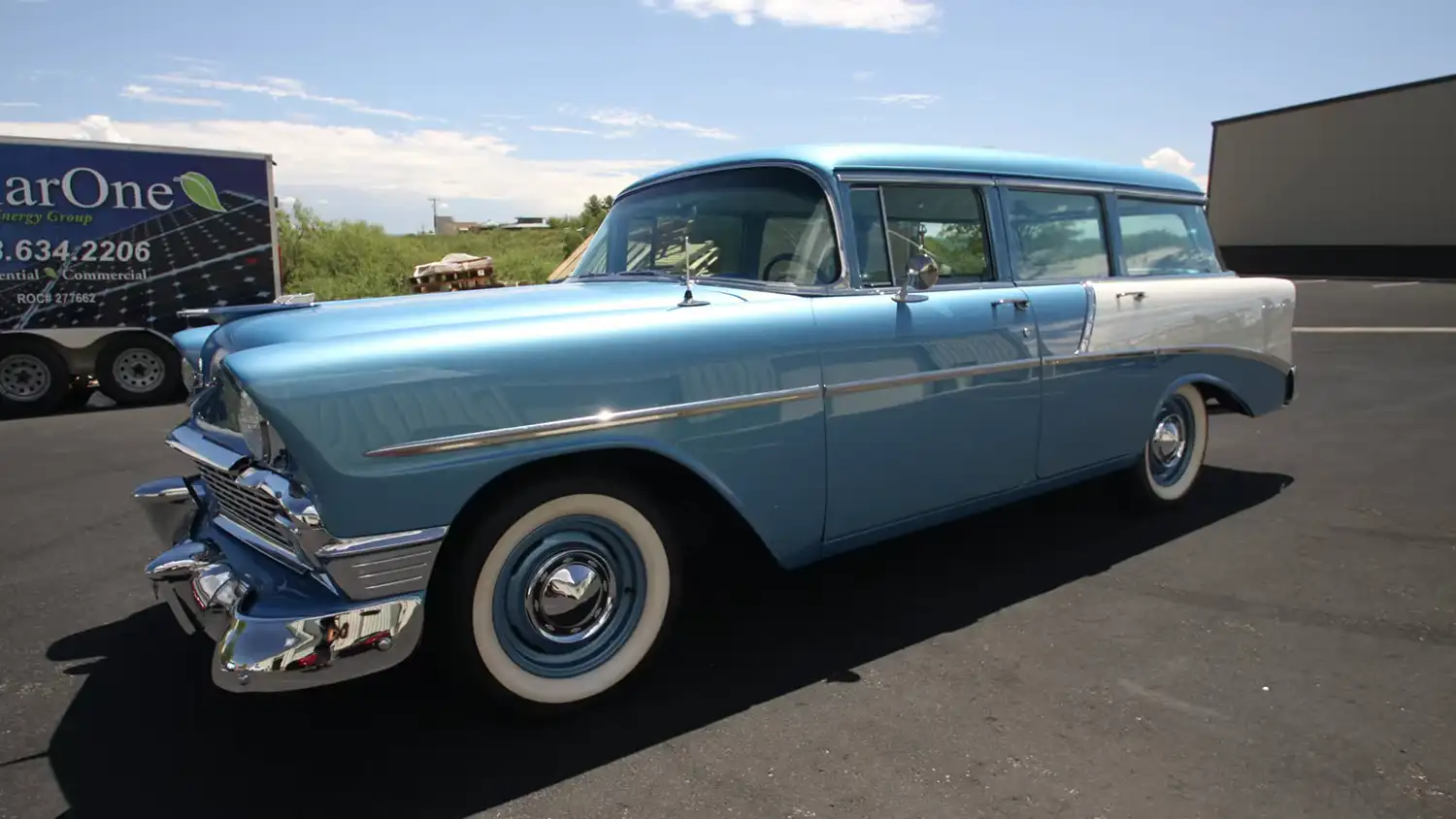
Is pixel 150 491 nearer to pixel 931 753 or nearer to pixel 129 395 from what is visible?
pixel 931 753

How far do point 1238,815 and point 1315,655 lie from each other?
115 centimetres

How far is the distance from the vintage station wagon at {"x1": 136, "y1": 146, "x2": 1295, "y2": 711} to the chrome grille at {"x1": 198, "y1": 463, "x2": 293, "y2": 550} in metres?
0.02

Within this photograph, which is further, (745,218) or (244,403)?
(745,218)

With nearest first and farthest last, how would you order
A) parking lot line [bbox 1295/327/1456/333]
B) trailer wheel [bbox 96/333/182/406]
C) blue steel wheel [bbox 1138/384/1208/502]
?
1. blue steel wheel [bbox 1138/384/1208/502]
2. trailer wheel [bbox 96/333/182/406]
3. parking lot line [bbox 1295/327/1456/333]

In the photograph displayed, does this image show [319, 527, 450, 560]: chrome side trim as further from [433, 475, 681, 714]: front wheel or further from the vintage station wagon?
[433, 475, 681, 714]: front wheel

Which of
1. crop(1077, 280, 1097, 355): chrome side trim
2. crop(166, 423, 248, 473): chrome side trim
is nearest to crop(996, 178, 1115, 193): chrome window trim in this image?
crop(1077, 280, 1097, 355): chrome side trim

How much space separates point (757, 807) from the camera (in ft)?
7.59

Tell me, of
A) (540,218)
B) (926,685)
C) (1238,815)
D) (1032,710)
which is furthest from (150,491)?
(540,218)

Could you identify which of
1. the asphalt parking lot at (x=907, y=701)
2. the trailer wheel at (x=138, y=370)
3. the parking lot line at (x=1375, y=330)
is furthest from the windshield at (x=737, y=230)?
the parking lot line at (x=1375, y=330)

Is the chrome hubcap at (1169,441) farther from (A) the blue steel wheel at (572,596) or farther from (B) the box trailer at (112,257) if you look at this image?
(B) the box trailer at (112,257)

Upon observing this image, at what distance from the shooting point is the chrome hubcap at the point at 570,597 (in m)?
2.68

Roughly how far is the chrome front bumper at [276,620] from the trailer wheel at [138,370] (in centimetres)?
877

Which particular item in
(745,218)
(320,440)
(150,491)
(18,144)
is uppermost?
(18,144)

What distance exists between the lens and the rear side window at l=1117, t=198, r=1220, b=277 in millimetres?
4543
